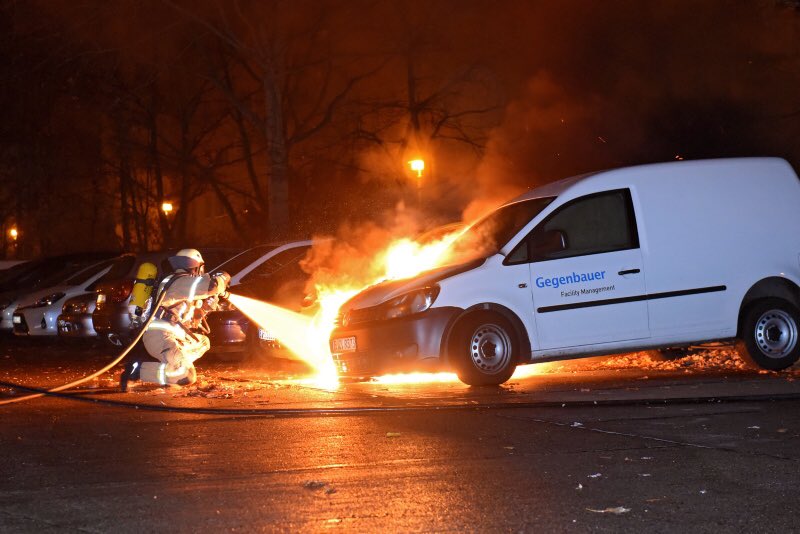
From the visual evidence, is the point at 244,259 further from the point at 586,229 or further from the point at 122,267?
the point at 586,229

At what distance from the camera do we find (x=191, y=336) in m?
10.6

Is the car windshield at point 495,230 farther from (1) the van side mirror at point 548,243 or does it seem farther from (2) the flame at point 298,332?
(2) the flame at point 298,332

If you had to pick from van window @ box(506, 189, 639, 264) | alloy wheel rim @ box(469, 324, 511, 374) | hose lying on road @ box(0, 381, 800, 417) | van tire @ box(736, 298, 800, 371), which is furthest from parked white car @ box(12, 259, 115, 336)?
van tire @ box(736, 298, 800, 371)

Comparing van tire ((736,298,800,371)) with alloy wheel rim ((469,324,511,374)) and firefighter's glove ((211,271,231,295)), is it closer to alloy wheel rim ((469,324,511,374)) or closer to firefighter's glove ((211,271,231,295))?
alloy wheel rim ((469,324,511,374))

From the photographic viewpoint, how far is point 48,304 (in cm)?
1734

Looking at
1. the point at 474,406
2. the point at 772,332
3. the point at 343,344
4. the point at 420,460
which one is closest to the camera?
the point at 420,460

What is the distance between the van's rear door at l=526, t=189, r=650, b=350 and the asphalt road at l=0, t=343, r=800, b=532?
0.49m

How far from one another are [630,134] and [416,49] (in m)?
4.99

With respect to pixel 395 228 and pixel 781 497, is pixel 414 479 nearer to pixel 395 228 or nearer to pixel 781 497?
pixel 781 497

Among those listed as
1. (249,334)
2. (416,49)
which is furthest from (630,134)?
(249,334)

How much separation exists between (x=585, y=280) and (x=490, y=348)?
3.39 ft

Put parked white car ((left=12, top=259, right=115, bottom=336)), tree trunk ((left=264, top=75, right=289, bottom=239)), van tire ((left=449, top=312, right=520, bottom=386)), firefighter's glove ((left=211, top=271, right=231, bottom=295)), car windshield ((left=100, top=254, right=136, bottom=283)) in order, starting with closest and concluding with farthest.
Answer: van tire ((left=449, top=312, right=520, bottom=386)), firefighter's glove ((left=211, top=271, right=231, bottom=295)), car windshield ((left=100, top=254, right=136, bottom=283)), parked white car ((left=12, top=259, right=115, bottom=336)), tree trunk ((left=264, top=75, right=289, bottom=239))

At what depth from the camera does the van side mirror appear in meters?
9.51

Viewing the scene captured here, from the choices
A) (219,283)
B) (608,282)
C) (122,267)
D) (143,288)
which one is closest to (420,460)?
(608,282)
